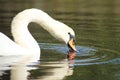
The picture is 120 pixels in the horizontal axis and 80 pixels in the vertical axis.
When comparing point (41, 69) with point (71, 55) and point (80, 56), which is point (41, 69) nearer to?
point (80, 56)

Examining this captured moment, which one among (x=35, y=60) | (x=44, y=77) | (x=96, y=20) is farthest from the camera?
(x=96, y=20)

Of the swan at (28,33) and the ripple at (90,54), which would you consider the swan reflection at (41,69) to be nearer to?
the ripple at (90,54)

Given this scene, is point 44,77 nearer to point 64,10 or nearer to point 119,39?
point 119,39

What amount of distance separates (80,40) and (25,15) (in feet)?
10.5

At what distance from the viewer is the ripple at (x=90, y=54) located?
507 inches

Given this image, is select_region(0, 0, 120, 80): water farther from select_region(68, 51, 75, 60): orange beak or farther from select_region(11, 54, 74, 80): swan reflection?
select_region(68, 51, 75, 60): orange beak

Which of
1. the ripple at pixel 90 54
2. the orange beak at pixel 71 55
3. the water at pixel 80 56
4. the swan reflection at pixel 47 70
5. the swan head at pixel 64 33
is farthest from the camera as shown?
the swan head at pixel 64 33

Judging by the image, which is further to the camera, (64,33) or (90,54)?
(64,33)

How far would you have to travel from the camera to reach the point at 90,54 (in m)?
14.1

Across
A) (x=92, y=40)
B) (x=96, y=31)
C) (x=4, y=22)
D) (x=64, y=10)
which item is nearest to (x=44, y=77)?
(x=92, y=40)

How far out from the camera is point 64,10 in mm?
29828

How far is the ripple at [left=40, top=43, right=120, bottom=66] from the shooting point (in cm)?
1287

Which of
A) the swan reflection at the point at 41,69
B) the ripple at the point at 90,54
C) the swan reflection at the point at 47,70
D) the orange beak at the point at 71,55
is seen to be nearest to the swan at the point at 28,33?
the orange beak at the point at 71,55

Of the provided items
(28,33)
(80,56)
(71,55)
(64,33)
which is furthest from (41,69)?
(64,33)
